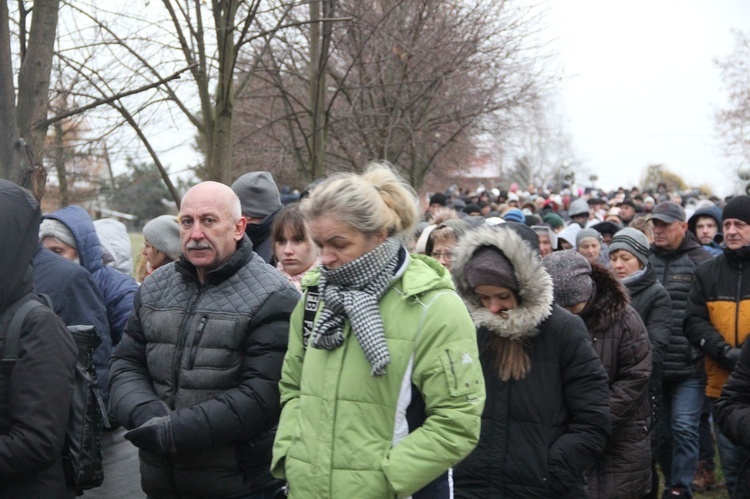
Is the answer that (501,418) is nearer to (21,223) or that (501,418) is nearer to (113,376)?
(113,376)

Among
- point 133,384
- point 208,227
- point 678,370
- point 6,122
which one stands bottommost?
point 678,370

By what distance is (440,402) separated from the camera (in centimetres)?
290

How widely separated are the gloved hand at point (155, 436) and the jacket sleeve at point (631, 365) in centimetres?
234

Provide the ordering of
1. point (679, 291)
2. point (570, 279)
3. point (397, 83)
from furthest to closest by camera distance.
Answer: point (397, 83)
point (679, 291)
point (570, 279)

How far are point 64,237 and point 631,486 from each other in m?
3.46

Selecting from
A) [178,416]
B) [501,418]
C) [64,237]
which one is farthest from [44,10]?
[501,418]

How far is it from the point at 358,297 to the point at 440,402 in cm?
44

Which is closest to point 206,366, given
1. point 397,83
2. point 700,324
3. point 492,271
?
point 492,271

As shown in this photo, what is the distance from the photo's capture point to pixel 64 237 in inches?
207

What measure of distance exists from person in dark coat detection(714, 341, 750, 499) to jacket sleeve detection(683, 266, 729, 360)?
219 cm

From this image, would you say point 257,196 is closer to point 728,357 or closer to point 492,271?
point 492,271

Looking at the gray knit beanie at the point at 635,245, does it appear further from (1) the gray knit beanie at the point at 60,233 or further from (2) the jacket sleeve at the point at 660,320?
(1) the gray knit beanie at the point at 60,233

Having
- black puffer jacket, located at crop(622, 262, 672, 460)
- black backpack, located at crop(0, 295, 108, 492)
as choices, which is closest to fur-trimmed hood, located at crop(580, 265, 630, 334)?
black puffer jacket, located at crop(622, 262, 672, 460)

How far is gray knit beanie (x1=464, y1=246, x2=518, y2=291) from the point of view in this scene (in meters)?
3.84
